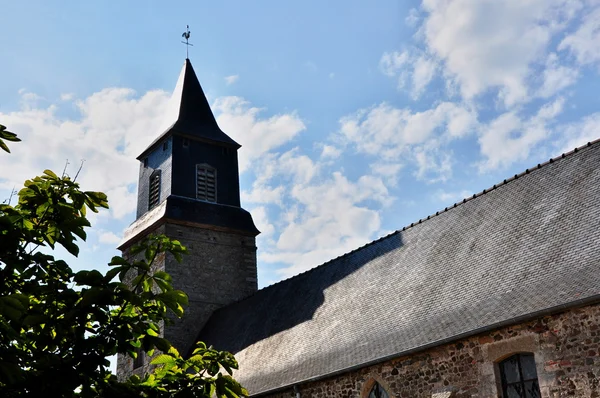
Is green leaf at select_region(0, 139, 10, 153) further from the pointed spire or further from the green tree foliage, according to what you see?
the pointed spire

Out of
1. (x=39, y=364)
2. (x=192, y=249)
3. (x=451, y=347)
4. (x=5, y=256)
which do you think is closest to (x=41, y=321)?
(x=39, y=364)

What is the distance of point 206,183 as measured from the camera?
827 inches

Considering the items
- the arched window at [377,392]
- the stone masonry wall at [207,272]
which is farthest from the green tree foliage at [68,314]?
Answer: the stone masonry wall at [207,272]

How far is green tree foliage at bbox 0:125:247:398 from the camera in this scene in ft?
10.9

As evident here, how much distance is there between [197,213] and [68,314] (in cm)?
1666

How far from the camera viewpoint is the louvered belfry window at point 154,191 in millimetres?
20981

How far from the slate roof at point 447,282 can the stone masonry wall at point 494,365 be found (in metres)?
0.20

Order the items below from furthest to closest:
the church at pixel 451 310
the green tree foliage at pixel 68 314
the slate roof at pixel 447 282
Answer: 1. the slate roof at pixel 447 282
2. the church at pixel 451 310
3. the green tree foliage at pixel 68 314

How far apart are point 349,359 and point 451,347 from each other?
2.13 m

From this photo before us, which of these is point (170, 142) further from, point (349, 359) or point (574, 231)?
point (574, 231)

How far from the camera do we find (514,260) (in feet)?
33.8

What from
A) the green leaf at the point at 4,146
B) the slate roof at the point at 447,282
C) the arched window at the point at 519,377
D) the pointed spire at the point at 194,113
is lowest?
the arched window at the point at 519,377

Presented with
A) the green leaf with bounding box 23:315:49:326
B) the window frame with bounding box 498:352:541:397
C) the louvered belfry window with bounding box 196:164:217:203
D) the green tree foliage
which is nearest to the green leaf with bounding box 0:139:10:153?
the green tree foliage

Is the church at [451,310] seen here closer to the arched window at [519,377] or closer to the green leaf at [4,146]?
the arched window at [519,377]
